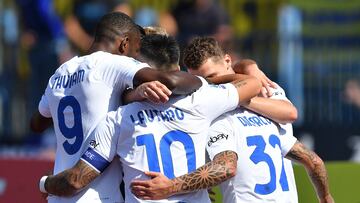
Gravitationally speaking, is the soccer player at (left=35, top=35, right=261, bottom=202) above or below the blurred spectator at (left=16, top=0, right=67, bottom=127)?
above

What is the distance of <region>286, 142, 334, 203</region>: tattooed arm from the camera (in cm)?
712

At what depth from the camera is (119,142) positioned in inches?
249

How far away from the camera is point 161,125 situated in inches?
246

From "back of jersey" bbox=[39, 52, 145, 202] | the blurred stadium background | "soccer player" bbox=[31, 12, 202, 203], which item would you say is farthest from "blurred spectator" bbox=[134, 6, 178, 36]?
"back of jersey" bbox=[39, 52, 145, 202]

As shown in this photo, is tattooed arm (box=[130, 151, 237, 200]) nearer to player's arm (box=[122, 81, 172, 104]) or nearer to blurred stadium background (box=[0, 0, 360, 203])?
player's arm (box=[122, 81, 172, 104])

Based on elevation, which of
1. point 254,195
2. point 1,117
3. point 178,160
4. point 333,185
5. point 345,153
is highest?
point 178,160

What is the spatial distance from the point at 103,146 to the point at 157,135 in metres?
0.32

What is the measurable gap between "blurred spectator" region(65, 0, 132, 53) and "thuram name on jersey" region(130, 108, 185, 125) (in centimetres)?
813

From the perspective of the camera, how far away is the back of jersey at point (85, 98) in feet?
21.2

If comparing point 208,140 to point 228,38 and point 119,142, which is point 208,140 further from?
point 228,38

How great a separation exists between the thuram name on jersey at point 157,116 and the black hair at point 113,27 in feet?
2.25

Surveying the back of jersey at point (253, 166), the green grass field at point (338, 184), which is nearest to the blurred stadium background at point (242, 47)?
the green grass field at point (338, 184)

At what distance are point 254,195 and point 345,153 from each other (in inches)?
316

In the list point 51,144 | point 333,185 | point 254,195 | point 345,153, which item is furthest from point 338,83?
point 254,195
